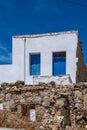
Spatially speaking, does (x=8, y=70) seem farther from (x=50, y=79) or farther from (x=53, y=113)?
(x=53, y=113)

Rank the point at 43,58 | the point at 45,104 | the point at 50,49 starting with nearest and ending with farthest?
the point at 45,104, the point at 50,49, the point at 43,58

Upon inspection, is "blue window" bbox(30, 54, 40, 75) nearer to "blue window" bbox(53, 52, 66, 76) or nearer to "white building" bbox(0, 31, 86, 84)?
"white building" bbox(0, 31, 86, 84)

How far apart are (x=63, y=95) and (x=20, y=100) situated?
201cm

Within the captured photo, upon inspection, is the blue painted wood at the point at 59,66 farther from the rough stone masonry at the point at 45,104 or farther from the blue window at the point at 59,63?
the rough stone masonry at the point at 45,104

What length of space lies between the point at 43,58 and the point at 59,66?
1288 millimetres

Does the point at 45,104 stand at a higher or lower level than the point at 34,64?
lower

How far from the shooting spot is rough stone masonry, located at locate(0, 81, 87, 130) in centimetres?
1428

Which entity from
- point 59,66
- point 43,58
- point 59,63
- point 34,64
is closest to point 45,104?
point 59,66

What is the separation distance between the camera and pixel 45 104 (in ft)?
47.9

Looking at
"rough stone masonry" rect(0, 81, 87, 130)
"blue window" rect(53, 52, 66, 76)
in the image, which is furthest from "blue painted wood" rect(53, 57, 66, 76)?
"rough stone masonry" rect(0, 81, 87, 130)

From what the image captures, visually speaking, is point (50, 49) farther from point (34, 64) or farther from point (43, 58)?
point (34, 64)

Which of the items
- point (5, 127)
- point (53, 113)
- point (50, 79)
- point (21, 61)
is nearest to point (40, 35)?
point (21, 61)

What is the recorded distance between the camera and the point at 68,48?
22.9 meters

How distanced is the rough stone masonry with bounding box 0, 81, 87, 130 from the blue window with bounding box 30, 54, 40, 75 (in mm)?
7216
